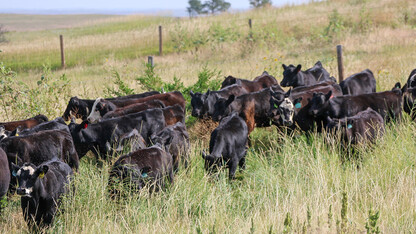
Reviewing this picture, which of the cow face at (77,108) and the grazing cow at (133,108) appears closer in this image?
the grazing cow at (133,108)

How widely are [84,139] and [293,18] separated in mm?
23898

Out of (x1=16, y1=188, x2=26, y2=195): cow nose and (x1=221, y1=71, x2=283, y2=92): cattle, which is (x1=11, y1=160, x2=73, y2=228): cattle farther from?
(x1=221, y1=71, x2=283, y2=92): cattle

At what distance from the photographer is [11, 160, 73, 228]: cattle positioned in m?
6.46

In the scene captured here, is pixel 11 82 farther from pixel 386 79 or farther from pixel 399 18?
pixel 399 18

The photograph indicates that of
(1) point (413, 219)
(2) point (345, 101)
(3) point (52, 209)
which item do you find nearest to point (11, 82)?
(3) point (52, 209)


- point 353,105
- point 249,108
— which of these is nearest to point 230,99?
point 249,108

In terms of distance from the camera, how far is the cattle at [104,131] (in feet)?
30.5

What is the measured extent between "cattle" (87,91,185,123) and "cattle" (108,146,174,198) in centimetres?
349

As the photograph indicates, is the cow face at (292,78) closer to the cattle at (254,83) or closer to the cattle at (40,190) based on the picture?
the cattle at (254,83)

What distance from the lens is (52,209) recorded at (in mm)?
6828

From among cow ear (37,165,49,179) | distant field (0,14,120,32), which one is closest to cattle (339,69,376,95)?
cow ear (37,165,49,179)

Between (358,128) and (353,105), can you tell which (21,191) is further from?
(353,105)

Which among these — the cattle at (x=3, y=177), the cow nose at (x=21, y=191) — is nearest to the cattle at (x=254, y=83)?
the cattle at (x=3, y=177)

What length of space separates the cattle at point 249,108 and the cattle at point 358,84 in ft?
6.04
